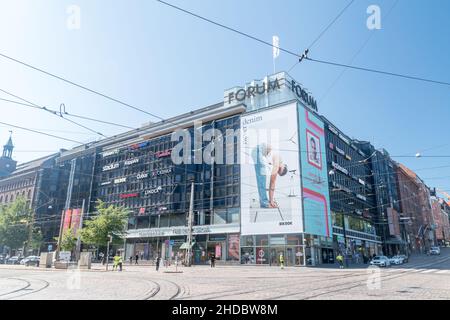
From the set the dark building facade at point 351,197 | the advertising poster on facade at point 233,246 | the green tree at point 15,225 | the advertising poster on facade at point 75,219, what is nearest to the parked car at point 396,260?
the dark building facade at point 351,197

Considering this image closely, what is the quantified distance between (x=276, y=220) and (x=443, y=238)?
12729 centimetres

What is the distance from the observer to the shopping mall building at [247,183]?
44.5m

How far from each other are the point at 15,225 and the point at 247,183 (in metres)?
39.2

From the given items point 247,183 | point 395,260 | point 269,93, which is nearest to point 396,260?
point 395,260

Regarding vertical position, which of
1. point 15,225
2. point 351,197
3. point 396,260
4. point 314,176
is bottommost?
point 396,260

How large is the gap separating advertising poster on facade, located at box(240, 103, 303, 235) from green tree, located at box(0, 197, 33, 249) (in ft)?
122

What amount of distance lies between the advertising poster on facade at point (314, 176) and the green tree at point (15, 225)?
46.0 meters

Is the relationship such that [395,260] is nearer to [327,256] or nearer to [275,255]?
[327,256]

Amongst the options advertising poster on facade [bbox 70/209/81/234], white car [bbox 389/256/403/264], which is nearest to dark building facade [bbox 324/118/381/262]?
white car [bbox 389/256/403/264]

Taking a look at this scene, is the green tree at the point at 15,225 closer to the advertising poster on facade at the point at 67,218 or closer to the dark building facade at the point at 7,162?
the advertising poster on facade at the point at 67,218

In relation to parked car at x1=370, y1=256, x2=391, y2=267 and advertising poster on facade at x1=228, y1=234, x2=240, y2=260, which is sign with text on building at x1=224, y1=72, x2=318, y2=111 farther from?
parked car at x1=370, y1=256, x2=391, y2=267

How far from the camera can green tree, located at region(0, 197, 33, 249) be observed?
5423 centimetres

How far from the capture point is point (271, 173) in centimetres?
4638
